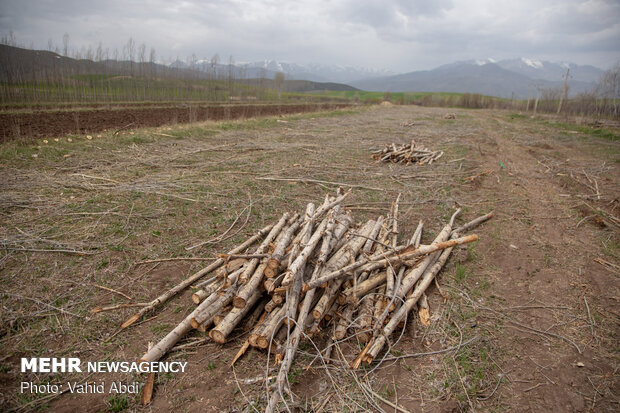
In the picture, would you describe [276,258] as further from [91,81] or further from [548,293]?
[91,81]

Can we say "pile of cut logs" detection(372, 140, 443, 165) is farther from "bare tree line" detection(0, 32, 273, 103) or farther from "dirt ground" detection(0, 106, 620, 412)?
"bare tree line" detection(0, 32, 273, 103)

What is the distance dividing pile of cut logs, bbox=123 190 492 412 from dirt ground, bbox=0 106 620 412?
22 centimetres

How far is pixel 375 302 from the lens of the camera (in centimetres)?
387

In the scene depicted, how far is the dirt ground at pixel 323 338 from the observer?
3.03m

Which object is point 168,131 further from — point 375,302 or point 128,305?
point 375,302

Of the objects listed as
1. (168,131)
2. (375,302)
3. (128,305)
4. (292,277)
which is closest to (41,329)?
(128,305)

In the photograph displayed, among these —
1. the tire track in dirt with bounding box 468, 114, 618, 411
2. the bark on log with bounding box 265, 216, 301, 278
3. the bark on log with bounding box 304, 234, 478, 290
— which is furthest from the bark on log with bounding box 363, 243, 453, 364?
the bark on log with bounding box 265, 216, 301, 278

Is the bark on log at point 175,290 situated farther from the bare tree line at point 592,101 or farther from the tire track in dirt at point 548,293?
the bare tree line at point 592,101

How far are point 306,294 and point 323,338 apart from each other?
637mm

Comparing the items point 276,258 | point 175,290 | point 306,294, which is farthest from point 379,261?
point 175,290

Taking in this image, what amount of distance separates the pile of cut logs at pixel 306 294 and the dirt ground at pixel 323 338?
0.22 m

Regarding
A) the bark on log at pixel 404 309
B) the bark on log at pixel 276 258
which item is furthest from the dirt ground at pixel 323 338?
the bark on log at pixel 276 258

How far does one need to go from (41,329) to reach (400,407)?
13.6 ft

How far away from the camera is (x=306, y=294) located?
3.59m
